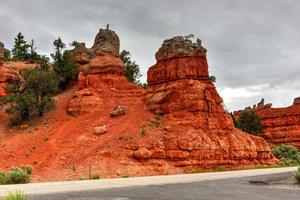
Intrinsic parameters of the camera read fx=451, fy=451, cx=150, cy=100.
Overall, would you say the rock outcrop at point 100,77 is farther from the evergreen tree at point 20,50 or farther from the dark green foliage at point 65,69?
the evergreen tree at point 20,50

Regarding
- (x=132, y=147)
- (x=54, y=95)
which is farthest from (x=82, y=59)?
(x=132, y=147)

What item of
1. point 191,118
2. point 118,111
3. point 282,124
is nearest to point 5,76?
point 118,111

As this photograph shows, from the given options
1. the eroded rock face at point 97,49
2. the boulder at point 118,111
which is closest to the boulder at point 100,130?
the boulder at point 118,111

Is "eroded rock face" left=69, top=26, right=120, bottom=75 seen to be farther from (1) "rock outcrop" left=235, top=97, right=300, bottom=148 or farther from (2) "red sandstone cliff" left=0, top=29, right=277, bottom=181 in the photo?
(1) "rock outcrop" left=235, top=97, right=300, bottom=148

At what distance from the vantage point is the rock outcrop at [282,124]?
77.3 meters

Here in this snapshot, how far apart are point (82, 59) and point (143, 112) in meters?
16.7

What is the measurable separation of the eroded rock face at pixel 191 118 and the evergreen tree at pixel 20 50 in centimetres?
3591

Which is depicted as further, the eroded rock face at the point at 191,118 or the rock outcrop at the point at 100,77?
the rock outcrop at the point at 100,77

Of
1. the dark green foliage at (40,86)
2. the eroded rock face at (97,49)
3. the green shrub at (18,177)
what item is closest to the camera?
the green shrub at (18,177)

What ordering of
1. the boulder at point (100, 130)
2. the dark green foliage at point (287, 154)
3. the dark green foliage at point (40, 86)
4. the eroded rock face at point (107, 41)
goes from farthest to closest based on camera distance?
the dark green foliage at point (287, 154), the eroded rock face at point (107, 41), the dark green foliage at point (40, 86), the boulder at point (100, 130)

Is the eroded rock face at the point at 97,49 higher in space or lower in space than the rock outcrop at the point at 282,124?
higher

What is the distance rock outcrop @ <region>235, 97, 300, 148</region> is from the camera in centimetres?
7731

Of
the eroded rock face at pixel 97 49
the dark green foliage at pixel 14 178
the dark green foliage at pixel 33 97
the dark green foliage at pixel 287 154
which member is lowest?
the dark green foliage at pixel 14 178

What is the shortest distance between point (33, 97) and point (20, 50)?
113 ft
